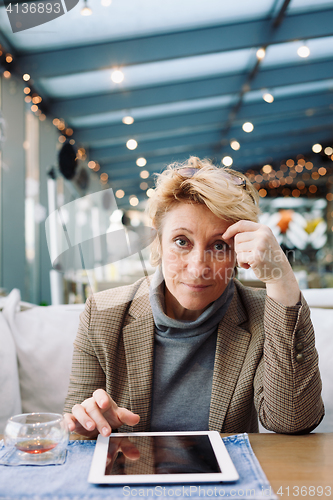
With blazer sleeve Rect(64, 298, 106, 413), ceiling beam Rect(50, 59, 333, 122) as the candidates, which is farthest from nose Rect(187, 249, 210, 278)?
ceiling beam Rect(50, 59, 333, 122)

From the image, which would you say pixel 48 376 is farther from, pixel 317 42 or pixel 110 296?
pixel 317 42

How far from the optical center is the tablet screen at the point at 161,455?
58 cm

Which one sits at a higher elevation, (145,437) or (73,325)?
(73,325)

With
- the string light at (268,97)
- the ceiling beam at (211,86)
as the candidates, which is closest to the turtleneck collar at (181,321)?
the ceiling beam at (211,86)

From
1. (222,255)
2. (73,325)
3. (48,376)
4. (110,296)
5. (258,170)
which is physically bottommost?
(48,376)

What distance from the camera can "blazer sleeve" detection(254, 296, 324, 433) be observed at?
2.65 ft

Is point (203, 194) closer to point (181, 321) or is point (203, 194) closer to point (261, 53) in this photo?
point (181, 321)

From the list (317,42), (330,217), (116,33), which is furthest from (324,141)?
(116,33)

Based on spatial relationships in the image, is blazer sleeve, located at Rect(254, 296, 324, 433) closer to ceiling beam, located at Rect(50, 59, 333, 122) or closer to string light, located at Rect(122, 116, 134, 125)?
ceiling beam, located at Rect(50, 59, 333, 122)

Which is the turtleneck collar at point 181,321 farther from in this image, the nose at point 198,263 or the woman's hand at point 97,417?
the woman's hand at point 97,417

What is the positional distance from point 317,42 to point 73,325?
4412mm

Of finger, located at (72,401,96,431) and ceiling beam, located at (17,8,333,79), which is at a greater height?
ceiling beam, located at (17,8,333,79)

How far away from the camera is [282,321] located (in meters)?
0.81

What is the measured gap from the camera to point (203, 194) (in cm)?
96
